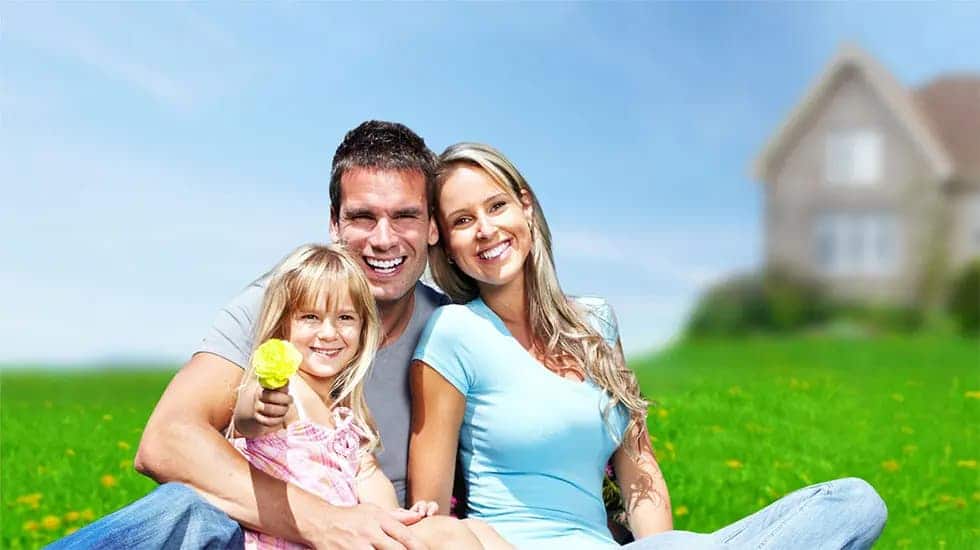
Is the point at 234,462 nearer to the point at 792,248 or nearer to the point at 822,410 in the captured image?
the point at 822,410

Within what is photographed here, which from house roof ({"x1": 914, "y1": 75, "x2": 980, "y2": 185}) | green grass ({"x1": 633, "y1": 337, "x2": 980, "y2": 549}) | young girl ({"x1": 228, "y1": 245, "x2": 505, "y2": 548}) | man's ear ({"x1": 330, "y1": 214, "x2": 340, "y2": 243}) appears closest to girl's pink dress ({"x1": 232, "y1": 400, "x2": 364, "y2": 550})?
young girl ({"x1": 228, "y1": 245, "x2": 505, "y2": 548})

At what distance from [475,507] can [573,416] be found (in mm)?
358

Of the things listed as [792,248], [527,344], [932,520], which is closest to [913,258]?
[792,248]

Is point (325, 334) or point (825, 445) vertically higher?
point (325, 334)

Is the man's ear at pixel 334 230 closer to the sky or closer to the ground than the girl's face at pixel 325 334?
closer to the sky

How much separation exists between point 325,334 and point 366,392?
26 centimetres

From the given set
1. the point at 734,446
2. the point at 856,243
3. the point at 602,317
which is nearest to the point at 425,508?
the point at 602,317

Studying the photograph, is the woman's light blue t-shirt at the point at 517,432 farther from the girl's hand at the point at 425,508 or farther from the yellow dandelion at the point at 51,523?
the yellow dandelion at the point at 51,523

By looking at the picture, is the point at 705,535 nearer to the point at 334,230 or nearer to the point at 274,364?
the point at 274,364

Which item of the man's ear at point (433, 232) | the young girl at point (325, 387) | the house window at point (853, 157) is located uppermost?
the house window at point (853, 157)

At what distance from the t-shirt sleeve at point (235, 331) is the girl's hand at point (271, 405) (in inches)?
15.0

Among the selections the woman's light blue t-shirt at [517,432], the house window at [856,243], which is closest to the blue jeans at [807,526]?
the woman's light blue t-shirt at [517,432]

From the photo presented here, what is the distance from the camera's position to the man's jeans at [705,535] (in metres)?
2.61

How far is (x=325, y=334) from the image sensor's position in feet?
10.2
